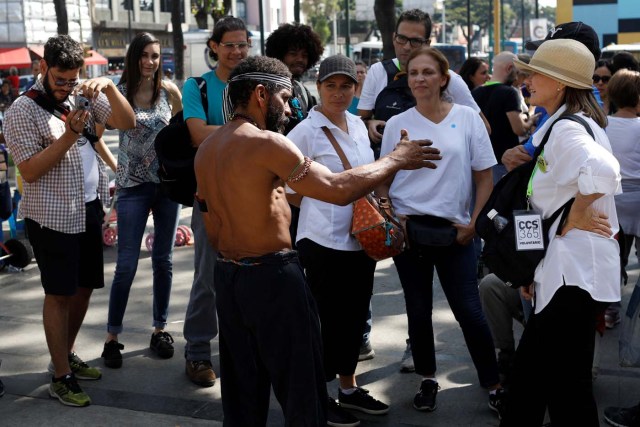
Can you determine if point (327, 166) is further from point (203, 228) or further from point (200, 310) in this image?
point (200, 310)

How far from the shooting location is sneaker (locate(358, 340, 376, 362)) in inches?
232

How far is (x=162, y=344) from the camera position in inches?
237

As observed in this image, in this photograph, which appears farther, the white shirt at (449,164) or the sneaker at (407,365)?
the sneaker at (407,365)

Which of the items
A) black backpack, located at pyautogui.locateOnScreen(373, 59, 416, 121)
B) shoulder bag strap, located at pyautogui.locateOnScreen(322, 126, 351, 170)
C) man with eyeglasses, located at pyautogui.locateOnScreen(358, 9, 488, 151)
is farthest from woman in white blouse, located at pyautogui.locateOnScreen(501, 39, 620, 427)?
man with eyeglasses, located at pyautogui.locateOnScreen(358, 9, 488, 151)

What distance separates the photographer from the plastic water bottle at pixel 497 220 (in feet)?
13.1

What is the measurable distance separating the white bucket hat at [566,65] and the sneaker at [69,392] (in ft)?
10.1

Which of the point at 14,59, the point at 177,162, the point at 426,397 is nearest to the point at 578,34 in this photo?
the point at 426,397

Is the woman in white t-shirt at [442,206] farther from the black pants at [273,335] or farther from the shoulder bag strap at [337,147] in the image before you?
the black pants at [273,335]

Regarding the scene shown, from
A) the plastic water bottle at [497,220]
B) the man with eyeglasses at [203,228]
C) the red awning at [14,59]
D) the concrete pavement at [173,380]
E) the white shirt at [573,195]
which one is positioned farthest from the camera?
the red awning at [14,59]

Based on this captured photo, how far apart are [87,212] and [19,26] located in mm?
46448

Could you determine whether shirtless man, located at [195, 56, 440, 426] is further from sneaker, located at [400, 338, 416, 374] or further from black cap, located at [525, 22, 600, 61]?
sneaker, located at [400, 338, 416, 374]

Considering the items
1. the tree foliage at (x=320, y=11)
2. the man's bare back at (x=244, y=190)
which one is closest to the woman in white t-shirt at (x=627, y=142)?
the man's bare back at (x=244, y=190)

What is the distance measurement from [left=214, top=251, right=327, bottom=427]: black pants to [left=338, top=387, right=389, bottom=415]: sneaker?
3.68 ft

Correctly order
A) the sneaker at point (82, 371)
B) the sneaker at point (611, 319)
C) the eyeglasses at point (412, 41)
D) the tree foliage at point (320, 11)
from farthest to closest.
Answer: the tree foliage at point (320, 11) < the sneaker at point (611, 319) < the eyeglasses at point (412, 41) < the sneaker at point (82, 371)
